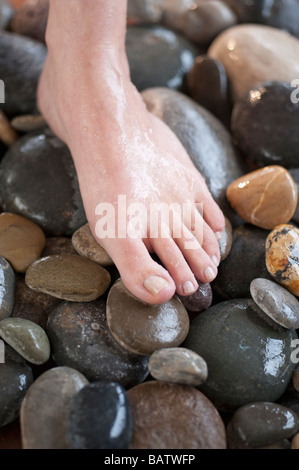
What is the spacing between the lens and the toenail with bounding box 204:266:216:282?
1190 mm

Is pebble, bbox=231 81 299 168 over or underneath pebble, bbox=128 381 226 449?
over

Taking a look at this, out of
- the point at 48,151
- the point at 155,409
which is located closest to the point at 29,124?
the point at 48,151

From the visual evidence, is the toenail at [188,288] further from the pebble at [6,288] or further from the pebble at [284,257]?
the pebble at [6,288]

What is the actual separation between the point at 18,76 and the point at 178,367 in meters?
1.21

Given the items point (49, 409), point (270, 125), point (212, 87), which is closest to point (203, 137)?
point (270, 125)

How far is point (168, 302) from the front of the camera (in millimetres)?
1130

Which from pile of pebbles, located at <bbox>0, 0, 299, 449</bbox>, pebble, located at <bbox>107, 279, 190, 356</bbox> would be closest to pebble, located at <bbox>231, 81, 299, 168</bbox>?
pile of pebbles, located at <bbox>0, 0, 299, 449</bbox>

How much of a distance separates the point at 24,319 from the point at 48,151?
1.85ft

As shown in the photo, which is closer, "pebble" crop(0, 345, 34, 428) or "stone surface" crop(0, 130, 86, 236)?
"pebble" crop(0, 345, 34, 428)

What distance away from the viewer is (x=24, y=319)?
1.12 meters

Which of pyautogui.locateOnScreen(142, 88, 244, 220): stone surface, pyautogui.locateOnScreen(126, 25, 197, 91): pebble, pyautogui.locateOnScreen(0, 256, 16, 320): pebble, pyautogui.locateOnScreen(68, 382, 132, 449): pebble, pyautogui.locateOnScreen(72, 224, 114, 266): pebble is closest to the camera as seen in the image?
pyautogui.locateOnScreen(68, 382, 132, 449): pebble

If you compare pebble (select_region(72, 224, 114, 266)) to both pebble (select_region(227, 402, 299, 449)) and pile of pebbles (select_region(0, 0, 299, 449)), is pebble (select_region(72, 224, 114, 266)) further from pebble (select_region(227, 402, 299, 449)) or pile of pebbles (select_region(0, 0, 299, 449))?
pebble (select_region(227, 402, 299, 449))

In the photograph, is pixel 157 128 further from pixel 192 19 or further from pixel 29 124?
pixel 192 19

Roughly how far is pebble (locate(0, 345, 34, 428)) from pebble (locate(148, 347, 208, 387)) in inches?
11.0
